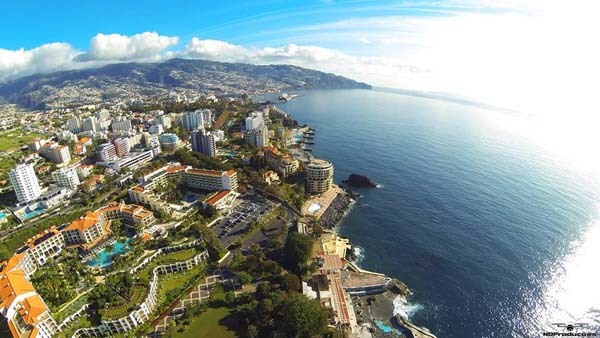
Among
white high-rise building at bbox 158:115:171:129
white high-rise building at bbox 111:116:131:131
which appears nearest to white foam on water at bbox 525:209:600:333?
white high-rise building at bbox 158:115:171:129

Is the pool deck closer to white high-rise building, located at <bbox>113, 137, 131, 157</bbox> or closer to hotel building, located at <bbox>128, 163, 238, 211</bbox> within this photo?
hotel building, located at <bbox>128, 163, 238, 211</bbox>

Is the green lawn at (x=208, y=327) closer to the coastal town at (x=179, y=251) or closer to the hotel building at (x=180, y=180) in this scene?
the coastal town at (x=179, y=251)

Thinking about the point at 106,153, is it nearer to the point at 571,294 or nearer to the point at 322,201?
the point at 322,201

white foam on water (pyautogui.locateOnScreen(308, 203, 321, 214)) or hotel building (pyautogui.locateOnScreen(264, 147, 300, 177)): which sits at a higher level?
hotel building (pyautogui.locateOnScreen(264, 147, 300, 177))

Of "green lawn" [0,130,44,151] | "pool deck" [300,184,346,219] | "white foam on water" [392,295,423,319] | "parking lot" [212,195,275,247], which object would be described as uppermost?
"green lawn" [0,130,44,151]

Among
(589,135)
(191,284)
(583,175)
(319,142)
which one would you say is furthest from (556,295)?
(589,135)

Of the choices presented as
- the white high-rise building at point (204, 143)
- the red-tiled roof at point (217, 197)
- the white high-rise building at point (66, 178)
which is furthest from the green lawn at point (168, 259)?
the white high-rise building at point (204, 143)

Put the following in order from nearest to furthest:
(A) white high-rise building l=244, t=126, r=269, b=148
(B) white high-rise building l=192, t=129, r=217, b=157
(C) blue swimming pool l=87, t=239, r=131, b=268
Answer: (C) blue swimming pool l=87, t=239, r=131, b=268 → (B) white high-rise building l=192, t=129, r=217, b=157 → (A) white high-rise building l=244, t=126, r=269, b=148
